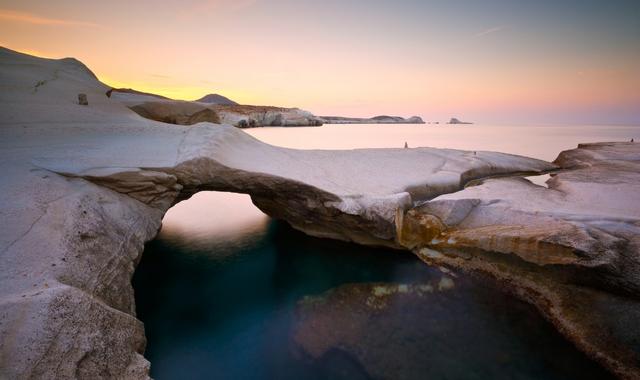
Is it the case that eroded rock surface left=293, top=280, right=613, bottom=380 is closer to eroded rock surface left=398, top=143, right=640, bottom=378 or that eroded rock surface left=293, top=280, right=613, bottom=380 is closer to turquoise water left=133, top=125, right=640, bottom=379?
turquoise water left=133, top=125, right=640, bottom=379

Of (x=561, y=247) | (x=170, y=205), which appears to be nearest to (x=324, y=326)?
(x=170, y=205)

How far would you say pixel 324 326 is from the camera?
694 centimetres

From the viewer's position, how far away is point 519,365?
5.97m

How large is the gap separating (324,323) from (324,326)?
104mm

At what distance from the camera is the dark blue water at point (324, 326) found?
589 cm

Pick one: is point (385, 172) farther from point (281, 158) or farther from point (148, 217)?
point (148, 217)

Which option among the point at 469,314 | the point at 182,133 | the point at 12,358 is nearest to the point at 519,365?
the point at 469,314

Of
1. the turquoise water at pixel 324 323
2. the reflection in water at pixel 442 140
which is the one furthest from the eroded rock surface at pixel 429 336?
the reflection in water at pixel 442 140

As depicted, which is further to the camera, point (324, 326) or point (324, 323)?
point (324, 323)

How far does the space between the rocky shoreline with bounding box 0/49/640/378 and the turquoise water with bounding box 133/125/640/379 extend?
934mm

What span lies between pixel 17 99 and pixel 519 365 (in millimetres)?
15556

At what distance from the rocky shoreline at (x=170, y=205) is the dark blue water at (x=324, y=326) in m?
0.85

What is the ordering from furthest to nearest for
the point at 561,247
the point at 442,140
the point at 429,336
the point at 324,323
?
the point at 442,140
the point at 561,247
the point at 324,323
the point at 429,336

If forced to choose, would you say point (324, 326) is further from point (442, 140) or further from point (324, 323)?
point (442, 140)
